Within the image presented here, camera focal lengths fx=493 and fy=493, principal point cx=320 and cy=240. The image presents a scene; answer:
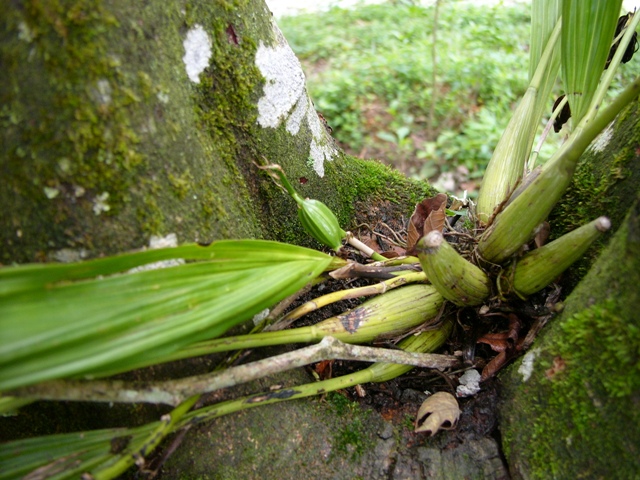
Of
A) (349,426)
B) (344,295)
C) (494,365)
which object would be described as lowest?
(349,426)

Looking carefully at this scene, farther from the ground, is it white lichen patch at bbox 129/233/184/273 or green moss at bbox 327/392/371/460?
white lichen patch at bbox 129/233/184/273

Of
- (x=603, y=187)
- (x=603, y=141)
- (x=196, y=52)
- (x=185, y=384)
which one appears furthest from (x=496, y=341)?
(x=196, y=52)

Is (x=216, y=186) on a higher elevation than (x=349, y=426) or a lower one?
higher

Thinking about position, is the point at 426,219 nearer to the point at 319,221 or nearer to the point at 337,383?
the point at 319,221

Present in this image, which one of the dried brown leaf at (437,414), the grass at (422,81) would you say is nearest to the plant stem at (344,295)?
the dried brown leaf at (437,414)

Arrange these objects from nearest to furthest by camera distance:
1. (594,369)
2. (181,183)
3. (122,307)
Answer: (122,307) < (594,369) < (181,183)

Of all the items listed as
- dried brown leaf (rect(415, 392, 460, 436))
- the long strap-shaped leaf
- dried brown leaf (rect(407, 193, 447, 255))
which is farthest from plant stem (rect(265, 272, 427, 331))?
dried brown leaf (rect(415, 392, 460, 436))

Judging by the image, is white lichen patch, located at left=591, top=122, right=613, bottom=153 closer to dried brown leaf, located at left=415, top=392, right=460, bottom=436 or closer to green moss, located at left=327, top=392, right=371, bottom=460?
dried brown leaf, located at left=415, top=392, right=460, bottom=436

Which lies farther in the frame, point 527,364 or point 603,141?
point 603,141
